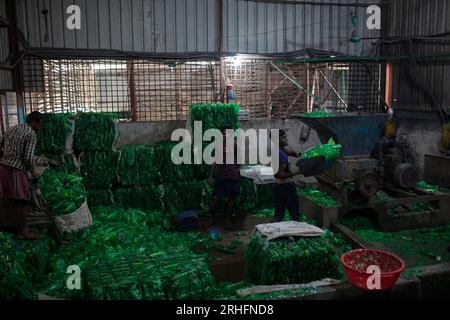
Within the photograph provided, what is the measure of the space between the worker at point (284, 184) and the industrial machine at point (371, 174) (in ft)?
1.30

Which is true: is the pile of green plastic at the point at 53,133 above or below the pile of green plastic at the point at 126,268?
above

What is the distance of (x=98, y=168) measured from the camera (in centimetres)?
915

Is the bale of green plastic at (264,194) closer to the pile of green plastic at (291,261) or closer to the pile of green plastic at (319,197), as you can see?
the pile of green plastic at (319,197)

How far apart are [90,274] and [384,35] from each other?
11965 mm

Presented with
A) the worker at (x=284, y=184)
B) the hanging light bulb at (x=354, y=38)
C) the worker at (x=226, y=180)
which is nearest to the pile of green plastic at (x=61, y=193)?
the worker at (x=226, y=180)

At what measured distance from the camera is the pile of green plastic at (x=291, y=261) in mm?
5082

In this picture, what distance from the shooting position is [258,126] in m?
11.0

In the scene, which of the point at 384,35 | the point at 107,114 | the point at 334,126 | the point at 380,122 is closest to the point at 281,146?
the point at 334,126

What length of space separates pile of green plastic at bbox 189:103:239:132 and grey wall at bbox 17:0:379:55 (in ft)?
7.98

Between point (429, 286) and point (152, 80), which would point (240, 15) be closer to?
point (152, 80)

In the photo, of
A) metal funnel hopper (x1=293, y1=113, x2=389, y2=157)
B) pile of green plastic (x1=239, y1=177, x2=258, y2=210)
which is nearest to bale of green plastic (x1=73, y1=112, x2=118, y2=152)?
pile of green plastic (x1=239, y1=177, x2=258, y2=210)

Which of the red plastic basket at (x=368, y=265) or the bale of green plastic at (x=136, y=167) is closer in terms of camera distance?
the red plastic basket at (x=368, y=265)

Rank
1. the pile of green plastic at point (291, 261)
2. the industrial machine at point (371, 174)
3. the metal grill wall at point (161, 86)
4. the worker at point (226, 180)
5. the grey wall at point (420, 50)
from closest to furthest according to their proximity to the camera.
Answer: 1. the pile of green plastic at point (291, 261)
2. the industrial machine at point (371, 174)
3. the worker at point (226, 180)
4. the metal grill wall at point (161, 86)
5. the grey wall at point (420, 50)

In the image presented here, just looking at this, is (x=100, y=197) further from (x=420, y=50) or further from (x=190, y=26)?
(x=420, y=50)
